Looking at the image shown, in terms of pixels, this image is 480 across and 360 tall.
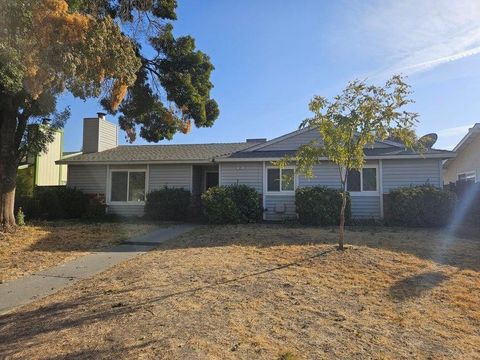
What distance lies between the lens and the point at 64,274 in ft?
26.9

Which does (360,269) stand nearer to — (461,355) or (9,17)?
(461,355)

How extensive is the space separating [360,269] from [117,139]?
17.5 m

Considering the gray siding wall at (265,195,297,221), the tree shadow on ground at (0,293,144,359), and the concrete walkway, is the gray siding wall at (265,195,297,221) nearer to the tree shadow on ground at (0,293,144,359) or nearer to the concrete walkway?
the concrete walkway

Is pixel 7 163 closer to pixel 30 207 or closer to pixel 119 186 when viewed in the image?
pixel 30 207

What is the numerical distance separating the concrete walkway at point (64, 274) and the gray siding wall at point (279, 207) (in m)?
5.54

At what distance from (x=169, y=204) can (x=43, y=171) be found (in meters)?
10.0

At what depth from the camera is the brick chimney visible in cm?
2116

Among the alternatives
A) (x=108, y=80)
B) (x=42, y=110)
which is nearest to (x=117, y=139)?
(x=42, y=110)

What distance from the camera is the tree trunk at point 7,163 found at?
12.9 m

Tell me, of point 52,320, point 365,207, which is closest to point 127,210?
point 365,207

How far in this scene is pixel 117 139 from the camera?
74.7 feet

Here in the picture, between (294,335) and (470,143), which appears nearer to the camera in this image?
(294,335)

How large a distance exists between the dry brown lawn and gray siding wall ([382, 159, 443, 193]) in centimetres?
618

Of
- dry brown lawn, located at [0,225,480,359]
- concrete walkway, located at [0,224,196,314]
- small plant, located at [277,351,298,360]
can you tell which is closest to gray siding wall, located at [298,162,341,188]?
dry brown lawn, located at [0,225,480,359]
